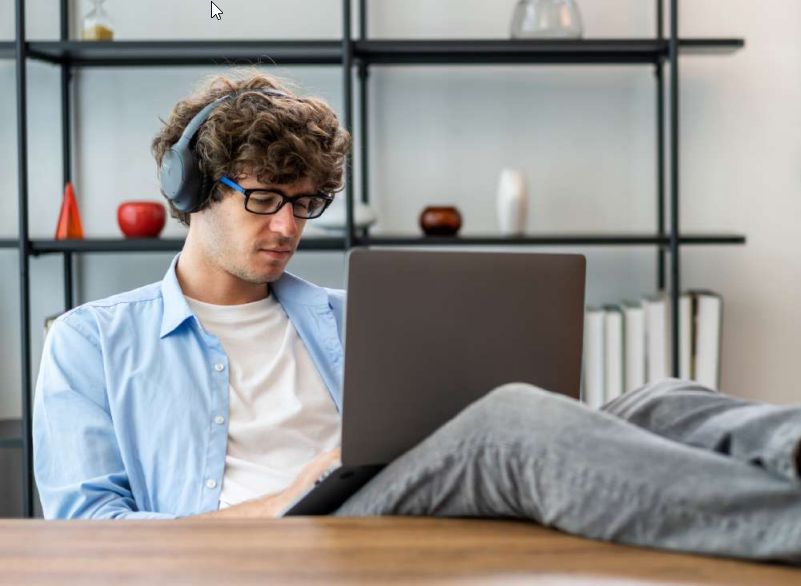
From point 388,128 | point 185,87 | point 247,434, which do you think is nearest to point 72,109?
point 185,87

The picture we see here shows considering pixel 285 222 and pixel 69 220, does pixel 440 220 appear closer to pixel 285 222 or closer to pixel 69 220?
pixel 69 220

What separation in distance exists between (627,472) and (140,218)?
6.42ft

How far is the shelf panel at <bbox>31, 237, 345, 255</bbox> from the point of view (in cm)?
254

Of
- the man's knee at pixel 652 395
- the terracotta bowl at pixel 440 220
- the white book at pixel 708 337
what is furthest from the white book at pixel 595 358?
the man's knee at pixel 652 395

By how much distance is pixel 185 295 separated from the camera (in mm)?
1687

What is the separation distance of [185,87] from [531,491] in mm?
2170

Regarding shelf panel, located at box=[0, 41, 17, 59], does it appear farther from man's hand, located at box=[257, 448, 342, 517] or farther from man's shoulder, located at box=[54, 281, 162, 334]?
man's hand, located at box=[257, 448, 342, 517]

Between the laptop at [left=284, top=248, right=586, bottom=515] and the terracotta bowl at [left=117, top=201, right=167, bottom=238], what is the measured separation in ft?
5.27

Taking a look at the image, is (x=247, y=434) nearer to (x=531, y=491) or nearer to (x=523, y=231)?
(x=531, y=491)

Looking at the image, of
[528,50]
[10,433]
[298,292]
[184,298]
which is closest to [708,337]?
[528,50]

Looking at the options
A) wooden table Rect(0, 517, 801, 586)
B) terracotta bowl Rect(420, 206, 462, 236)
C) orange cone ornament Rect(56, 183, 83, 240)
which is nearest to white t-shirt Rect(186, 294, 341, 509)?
wooden table Rect(0, 517, 801, 586)

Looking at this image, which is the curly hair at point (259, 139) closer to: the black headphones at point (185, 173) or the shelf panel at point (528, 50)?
the black headphones at point (185, 173)

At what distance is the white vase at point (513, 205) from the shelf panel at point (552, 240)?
0.05m

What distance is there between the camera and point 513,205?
263 centimetres
